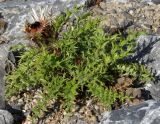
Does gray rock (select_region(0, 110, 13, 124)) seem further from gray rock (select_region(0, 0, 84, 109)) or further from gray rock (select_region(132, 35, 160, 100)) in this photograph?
gray rock (select_region(132, 35, 160, 100))

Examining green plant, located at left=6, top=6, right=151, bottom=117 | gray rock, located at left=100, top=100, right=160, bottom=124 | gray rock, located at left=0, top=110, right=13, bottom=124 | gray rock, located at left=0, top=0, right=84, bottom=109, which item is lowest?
gray rock, located at left=100, top=100, right=160, bottom=124

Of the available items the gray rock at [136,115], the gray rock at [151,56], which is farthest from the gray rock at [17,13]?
the gray rock at [136,115]

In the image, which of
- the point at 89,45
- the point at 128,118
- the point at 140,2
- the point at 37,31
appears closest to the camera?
the point at 128,118

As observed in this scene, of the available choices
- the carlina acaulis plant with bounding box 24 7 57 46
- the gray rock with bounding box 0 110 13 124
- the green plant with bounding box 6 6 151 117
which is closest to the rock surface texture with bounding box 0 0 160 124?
the gray rock with bounding box 0 110 13 124

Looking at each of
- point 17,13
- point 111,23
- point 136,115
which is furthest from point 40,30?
point 17,13

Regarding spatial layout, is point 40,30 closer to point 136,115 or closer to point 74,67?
point 74,67

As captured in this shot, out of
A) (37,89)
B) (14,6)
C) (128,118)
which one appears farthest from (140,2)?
(128,118)

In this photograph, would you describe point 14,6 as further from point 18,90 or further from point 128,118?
point 128,118

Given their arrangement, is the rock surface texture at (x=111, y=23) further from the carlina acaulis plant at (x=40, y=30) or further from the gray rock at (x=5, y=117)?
the carlina acaulis plant at (x=40, y=30)
